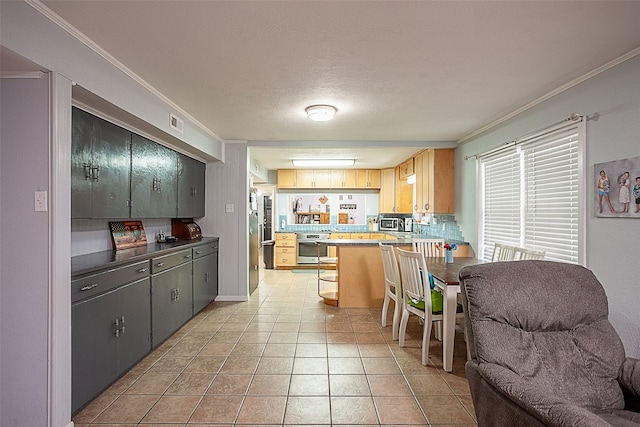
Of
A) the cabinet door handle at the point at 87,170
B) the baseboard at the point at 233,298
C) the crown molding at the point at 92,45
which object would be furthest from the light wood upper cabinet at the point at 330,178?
the cabinet door handle at the point at 87,170

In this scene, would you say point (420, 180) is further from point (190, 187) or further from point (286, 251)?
point (190, 187)

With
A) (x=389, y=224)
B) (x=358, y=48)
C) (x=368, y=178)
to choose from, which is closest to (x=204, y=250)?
(x=358, y=48)

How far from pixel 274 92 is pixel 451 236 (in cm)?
348

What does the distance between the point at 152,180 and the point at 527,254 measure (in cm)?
364

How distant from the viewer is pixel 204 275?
4410 millimetres

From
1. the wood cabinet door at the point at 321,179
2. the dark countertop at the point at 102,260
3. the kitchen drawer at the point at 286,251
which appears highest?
the wood cabinet door at the point at 321,179

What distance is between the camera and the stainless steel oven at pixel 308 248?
743 centimetres

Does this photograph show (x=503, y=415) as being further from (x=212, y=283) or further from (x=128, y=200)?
(x=212, y=283)

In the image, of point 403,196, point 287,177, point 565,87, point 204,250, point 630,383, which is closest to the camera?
point 630,383

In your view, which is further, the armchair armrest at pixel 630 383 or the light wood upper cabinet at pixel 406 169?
the light wood upper cabinet at pixel 406 169

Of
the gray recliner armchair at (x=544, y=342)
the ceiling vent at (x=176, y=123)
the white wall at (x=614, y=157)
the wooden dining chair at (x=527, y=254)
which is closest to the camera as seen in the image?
the gray recliner armchair at (x=544, y=342)

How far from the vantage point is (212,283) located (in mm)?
4734

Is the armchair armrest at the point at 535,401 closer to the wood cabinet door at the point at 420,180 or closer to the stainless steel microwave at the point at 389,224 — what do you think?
the wood cabinet door at the point at 420,180

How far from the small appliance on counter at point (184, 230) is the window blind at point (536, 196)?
12.3 ft
